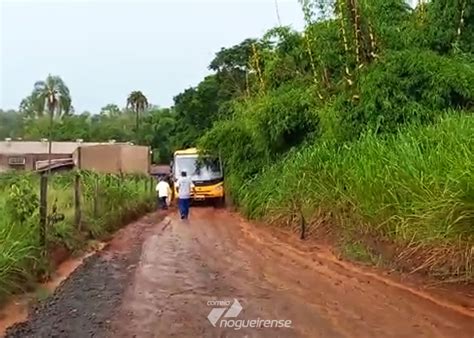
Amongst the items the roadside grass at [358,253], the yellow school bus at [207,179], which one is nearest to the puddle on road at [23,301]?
the roadside grass at [358,253]

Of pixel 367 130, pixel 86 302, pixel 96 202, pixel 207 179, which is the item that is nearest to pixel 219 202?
pixel 207 179

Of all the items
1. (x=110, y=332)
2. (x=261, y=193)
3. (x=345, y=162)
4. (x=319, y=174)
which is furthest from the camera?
(x=261, y=193)

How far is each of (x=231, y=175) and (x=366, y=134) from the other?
12460 mm

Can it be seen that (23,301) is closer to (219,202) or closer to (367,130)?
(367,130)

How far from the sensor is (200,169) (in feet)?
101

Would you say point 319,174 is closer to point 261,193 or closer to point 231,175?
point 261,193

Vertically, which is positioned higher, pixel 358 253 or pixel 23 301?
pixel 358 253

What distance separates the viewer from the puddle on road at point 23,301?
8.01 m

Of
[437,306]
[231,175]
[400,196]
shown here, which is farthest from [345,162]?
[231,175]

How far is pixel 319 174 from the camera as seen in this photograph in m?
14.1

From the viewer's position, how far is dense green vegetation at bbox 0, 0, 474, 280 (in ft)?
30.5

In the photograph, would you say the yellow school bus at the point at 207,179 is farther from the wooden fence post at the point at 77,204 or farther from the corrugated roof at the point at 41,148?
the corrugated roof at the point at 41,148

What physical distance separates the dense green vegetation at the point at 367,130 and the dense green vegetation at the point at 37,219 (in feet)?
10.9

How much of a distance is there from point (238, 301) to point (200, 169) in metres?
22.0
